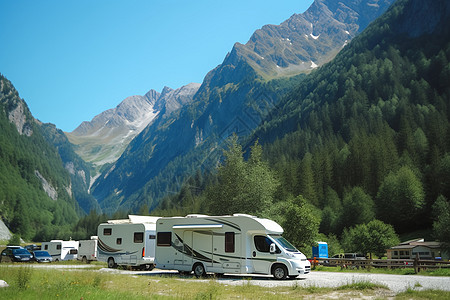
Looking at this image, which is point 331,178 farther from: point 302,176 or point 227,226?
point 227,226

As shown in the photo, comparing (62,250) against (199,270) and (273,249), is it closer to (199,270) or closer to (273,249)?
(199,270)

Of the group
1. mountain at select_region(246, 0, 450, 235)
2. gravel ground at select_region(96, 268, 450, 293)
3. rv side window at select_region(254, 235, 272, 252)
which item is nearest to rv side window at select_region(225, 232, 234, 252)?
rv side window at select_region(254, 235, 272, 252)

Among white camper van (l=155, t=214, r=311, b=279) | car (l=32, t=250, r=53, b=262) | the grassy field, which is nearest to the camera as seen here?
the grassy field

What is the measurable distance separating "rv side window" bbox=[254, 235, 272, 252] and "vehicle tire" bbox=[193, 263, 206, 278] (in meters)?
3.92

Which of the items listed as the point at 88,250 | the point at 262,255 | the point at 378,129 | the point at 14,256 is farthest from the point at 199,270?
the point at 378,129

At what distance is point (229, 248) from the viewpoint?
78.4ft

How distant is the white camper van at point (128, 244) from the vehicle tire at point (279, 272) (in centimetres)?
1120

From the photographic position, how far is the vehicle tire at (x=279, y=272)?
22655 millimetres

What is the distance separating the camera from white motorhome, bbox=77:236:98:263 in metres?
44.2

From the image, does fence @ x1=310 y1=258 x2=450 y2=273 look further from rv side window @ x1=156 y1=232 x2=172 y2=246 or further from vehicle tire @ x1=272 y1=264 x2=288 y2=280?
rv side window @ x1=156 y1=232 x2=172 y2=246

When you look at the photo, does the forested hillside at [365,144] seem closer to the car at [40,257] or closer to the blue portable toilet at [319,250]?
the blue portable toilet at [319,250]

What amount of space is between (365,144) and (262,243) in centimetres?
7867

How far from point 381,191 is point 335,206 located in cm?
1015

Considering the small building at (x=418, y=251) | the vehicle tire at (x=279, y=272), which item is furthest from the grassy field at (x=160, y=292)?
the small building at (x=418, y=251)
